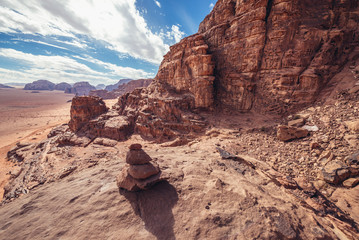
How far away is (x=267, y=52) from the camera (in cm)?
1274

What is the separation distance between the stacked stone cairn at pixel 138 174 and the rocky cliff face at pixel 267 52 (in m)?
11.7

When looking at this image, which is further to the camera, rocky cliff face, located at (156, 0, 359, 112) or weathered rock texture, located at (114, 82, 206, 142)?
weathered rock texture, located at (114, 82, 206, 142)

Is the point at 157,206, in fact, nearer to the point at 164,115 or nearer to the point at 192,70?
the point at 164,115

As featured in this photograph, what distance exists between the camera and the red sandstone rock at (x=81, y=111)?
18219mm

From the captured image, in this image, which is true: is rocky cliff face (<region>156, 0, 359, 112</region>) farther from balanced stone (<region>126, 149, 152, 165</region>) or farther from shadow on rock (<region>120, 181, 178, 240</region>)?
shadow on rock (<region>120, 181, 178, 240</region>)

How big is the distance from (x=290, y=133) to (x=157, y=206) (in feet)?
32.1

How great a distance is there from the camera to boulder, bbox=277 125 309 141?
27.1 feet

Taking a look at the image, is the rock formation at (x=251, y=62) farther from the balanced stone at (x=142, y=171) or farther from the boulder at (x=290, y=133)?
the balanced stone at (x=142, y=171)

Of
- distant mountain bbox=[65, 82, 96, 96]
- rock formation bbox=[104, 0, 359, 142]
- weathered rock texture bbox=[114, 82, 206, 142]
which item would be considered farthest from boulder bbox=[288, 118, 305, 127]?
distant mountain bbox=[65, 82, 96, 96]

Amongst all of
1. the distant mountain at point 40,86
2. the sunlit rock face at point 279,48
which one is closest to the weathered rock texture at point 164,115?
the sunlit rock face at point 279,48

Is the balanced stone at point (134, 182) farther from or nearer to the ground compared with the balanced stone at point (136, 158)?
nearer to the ground

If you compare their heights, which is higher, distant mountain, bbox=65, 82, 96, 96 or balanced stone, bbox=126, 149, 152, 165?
distant mountain, bbox=65, 82, 96, 96

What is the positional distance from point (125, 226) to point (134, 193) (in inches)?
44.4

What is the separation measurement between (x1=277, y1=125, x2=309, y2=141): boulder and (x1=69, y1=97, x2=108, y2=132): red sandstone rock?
76.0ft
